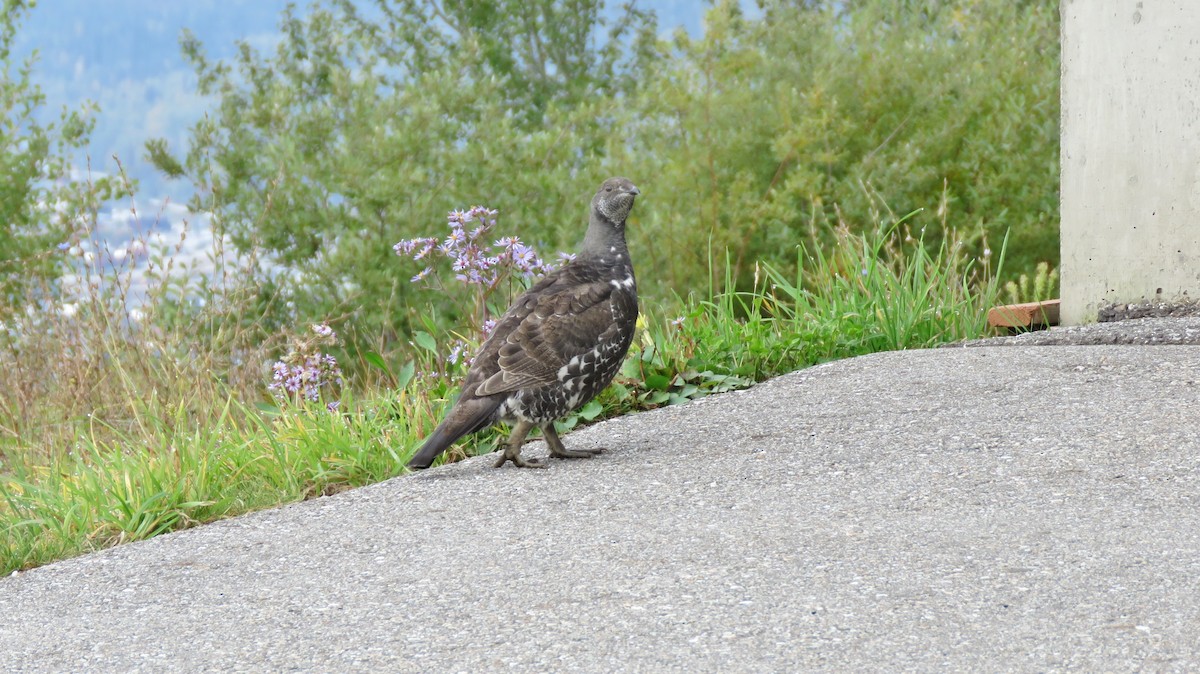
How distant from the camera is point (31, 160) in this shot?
13.9 meters

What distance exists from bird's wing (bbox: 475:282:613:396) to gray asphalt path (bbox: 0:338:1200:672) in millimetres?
424

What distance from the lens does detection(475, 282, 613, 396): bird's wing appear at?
552cm

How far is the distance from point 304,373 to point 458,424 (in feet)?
5.37

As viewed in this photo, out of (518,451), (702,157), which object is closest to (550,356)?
(518,451)

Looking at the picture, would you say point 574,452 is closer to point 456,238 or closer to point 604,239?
point 604,239

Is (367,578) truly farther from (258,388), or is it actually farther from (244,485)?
(258,388)

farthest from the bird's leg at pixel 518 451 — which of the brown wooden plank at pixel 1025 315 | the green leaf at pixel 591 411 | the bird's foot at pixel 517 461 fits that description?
the brown wooden plank at pixel 1025 315

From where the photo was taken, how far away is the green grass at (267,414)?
18.2ft

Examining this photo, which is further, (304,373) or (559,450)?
(304,373)

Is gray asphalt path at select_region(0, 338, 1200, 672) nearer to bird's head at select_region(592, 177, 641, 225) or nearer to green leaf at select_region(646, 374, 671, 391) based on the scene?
green leaf at select_region(646, 374, 671, 391)

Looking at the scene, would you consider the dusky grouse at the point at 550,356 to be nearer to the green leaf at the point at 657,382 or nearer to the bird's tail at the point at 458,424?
the bird's tail at the point at 458,424

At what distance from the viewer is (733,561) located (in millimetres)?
4117

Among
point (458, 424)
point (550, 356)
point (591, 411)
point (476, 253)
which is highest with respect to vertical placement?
point (476, 253)

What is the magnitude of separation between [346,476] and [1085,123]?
205 inches
